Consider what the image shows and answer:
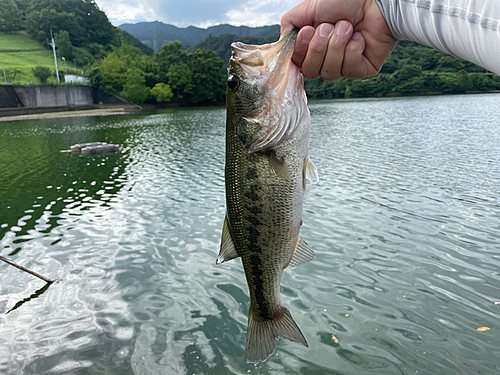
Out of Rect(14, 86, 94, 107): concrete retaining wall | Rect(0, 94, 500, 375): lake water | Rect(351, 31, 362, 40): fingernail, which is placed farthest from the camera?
Rect(14, 86, 94, 107): concrete retaining wall

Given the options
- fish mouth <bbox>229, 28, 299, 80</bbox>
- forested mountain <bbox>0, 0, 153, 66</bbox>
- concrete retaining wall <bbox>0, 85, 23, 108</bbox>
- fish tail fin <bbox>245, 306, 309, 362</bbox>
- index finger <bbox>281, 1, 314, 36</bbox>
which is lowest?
concrete retaining wall <bbox>0, 85, 23, 108</bbox>

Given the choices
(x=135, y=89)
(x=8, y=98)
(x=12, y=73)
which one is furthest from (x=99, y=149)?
(x=12, y=73)

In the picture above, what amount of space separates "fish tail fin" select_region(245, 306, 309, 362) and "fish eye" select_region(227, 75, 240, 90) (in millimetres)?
1842

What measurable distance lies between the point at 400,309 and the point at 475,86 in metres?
115

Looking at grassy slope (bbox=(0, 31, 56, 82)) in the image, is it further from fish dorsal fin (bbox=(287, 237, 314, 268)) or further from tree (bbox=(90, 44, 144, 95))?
fish dorsal fin (bbox=(287, 237, 314, 268))

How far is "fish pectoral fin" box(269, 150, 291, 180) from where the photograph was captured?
2.44m

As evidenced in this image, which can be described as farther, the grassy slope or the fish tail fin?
the grassy slope

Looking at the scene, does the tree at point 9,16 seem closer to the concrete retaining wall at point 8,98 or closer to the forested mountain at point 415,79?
the concrete retaining wall at point 8,98

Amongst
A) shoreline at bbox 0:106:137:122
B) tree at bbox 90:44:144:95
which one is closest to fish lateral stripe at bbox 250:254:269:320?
shoreline at bbox 0:106:137:122

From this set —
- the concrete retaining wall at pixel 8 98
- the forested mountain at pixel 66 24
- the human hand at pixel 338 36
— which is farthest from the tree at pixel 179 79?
the human hand at pixel 338 36

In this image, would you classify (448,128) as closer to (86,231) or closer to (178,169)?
(178,169)

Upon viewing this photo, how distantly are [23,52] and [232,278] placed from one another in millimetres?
134256

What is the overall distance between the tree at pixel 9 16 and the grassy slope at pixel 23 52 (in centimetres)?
210

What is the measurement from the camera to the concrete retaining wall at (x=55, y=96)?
67.5 metres
